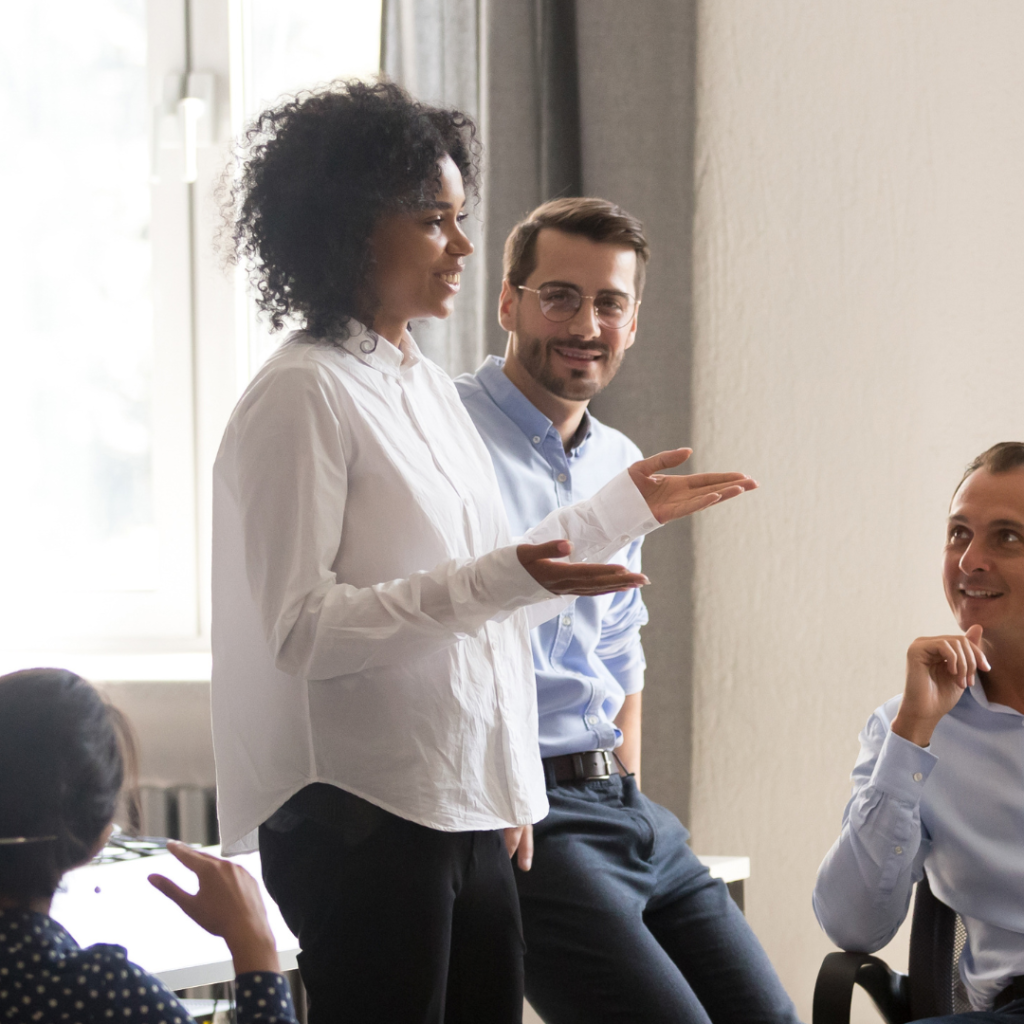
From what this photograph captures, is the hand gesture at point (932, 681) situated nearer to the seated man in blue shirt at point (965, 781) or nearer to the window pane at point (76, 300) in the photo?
the seated man in blue shirt at point (965, 781)

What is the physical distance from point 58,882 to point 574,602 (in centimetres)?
79

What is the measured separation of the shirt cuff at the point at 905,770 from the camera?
1479mm

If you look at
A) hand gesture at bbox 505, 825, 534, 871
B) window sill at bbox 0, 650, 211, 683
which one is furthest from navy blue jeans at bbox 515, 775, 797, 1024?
window sill at bbox 0, 650, 211, 683

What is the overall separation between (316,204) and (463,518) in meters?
0.36

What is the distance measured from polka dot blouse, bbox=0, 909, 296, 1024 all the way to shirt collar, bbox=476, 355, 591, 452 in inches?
40.1

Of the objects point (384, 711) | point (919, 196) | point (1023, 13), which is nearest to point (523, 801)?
point (384, 711)

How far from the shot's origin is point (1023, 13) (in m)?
2.30

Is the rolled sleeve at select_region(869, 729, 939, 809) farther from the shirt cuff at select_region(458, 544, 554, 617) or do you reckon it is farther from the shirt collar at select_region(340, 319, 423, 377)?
the shirt collar at select_region(340, 319, 423, 377)

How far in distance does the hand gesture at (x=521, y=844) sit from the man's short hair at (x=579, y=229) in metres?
0.91

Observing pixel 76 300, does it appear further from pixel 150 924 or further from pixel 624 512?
pixel 624 512

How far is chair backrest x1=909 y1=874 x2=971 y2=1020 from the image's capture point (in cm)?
149

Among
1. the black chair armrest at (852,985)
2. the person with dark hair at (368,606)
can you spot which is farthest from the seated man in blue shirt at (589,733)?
the person with dark hair at (368,606)

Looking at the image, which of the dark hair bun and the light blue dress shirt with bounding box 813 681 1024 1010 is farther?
the light blue dress shirt with bounding box 813 681 1024 1010

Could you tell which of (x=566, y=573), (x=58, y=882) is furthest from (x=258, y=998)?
(x=566, y=573)
